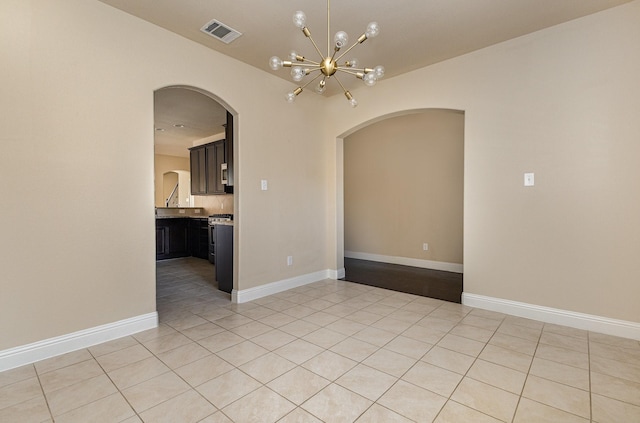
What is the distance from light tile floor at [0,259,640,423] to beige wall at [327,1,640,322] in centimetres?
45

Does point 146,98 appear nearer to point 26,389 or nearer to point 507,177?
point 26,389

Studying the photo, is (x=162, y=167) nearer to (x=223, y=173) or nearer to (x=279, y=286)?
(x=223, y=173)

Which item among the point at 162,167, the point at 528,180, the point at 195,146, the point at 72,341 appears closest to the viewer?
the point at 72,341

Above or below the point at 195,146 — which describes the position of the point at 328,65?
below

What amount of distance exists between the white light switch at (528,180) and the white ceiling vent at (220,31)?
3128 millimetres

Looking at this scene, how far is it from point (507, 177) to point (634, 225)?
3.36ft

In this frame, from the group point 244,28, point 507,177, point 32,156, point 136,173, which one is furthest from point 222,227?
point 507,177

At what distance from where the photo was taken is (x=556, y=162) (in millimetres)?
2846

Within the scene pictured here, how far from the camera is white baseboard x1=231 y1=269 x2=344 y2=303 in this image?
351 cm

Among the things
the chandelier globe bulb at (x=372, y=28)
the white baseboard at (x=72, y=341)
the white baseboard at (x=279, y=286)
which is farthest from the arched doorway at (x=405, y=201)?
the white baseboard at (x=72, y=341)

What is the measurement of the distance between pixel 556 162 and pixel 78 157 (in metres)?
4.15

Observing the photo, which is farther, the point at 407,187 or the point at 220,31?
the point at 407,187

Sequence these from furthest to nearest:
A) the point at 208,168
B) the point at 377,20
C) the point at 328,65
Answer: the point at 208,168 < the point at 377,20 < the point at 328,65

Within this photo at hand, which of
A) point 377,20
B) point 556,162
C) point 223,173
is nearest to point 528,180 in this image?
point 556,162
